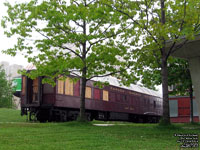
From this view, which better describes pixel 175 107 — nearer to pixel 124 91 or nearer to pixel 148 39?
pixel 124 91

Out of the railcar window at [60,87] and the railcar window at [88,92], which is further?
the railcar window at [88,92]

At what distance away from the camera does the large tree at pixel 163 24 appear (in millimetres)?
13492

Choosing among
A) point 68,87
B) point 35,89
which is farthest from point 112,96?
point 35,89

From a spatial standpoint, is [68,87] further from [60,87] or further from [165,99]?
[165,99]

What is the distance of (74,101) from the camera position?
22781 millimetres

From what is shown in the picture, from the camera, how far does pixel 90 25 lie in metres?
16.6

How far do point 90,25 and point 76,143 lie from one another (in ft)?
25.6

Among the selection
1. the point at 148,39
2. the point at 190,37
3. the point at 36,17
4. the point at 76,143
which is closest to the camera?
the point at 76,143

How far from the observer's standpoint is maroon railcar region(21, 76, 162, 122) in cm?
2169

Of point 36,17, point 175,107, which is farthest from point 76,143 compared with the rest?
point 175,107

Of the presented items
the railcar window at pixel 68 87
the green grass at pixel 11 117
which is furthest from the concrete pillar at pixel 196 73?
the green grass at pixel 11 117

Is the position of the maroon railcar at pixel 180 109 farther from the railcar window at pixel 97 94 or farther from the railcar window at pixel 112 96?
the railcar window at pixel 97 94

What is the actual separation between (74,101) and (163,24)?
407 inches

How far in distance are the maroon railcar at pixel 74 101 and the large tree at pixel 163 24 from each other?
5.38 m
